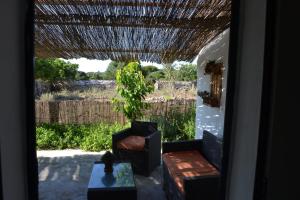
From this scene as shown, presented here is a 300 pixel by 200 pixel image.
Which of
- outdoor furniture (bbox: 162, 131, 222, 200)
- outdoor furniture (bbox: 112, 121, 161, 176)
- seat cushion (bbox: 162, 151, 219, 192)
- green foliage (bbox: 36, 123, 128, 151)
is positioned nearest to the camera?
outdoor furniture (bbox: 162, 131, 222, 200)

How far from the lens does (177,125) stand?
26.3 feet

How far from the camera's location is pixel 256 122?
1.20m

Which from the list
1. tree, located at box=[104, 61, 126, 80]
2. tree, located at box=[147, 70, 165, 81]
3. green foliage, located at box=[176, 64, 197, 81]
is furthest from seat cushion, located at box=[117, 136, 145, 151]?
tree, located at box=[104, 61, 126, 80]

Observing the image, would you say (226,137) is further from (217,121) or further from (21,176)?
(217,121)

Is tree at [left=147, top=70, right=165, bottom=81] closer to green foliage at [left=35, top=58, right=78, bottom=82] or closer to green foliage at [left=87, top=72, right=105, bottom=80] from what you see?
green foliage at [left=87, top=72, right=105, bottom=80]

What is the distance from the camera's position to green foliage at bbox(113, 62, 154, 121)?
21.6ft

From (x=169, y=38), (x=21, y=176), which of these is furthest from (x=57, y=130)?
(x=21, y=176)

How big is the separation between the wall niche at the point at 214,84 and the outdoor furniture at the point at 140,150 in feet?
4.11

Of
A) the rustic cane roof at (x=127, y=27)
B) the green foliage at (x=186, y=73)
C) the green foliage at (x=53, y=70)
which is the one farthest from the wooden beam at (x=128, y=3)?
the green foliage at (x=186, y=73)

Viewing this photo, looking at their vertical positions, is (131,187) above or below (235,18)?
below

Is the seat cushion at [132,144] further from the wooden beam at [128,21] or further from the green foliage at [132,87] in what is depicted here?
the wooden beam at [128,21]

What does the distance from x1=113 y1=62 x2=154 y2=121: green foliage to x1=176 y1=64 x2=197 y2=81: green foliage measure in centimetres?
690

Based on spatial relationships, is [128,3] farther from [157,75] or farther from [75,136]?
[157,75]

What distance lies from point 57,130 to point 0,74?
7.11 m
